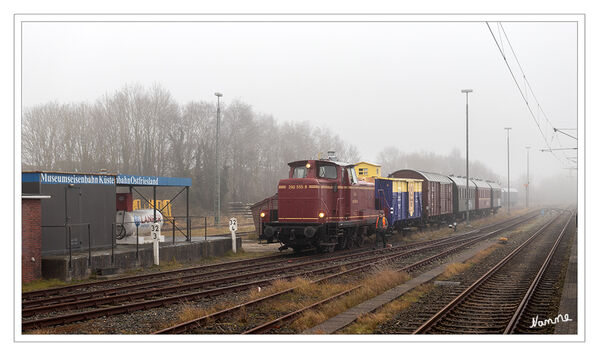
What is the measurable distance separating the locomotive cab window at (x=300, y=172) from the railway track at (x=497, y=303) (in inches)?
311

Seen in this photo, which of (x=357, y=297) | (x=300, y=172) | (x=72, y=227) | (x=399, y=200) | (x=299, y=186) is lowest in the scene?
(x=357, y=297)

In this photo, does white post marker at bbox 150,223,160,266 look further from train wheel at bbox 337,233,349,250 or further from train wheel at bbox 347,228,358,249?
train wheel at bbox 347,228,358,249

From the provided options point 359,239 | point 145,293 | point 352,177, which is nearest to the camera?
point 145,293

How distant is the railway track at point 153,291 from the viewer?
470 inches

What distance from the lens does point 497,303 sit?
13.7 m

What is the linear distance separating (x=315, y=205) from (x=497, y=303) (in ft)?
31.3

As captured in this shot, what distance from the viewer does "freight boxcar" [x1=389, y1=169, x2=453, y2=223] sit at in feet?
122

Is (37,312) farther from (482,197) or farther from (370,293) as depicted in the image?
(482,197)

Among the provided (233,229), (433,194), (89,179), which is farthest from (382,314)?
(433,194)

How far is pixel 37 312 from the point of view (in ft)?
39.2

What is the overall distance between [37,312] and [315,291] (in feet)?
21.2

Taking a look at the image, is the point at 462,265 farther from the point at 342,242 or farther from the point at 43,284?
the point at 43,284

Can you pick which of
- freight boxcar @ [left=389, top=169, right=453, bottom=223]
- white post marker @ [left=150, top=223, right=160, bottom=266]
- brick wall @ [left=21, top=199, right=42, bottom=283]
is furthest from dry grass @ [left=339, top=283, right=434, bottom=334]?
freight boxcar @ [left=389, top=169, right=453, bottom=223]

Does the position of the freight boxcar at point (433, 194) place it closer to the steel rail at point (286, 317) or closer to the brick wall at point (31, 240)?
the steel rail at point (286, 317)
